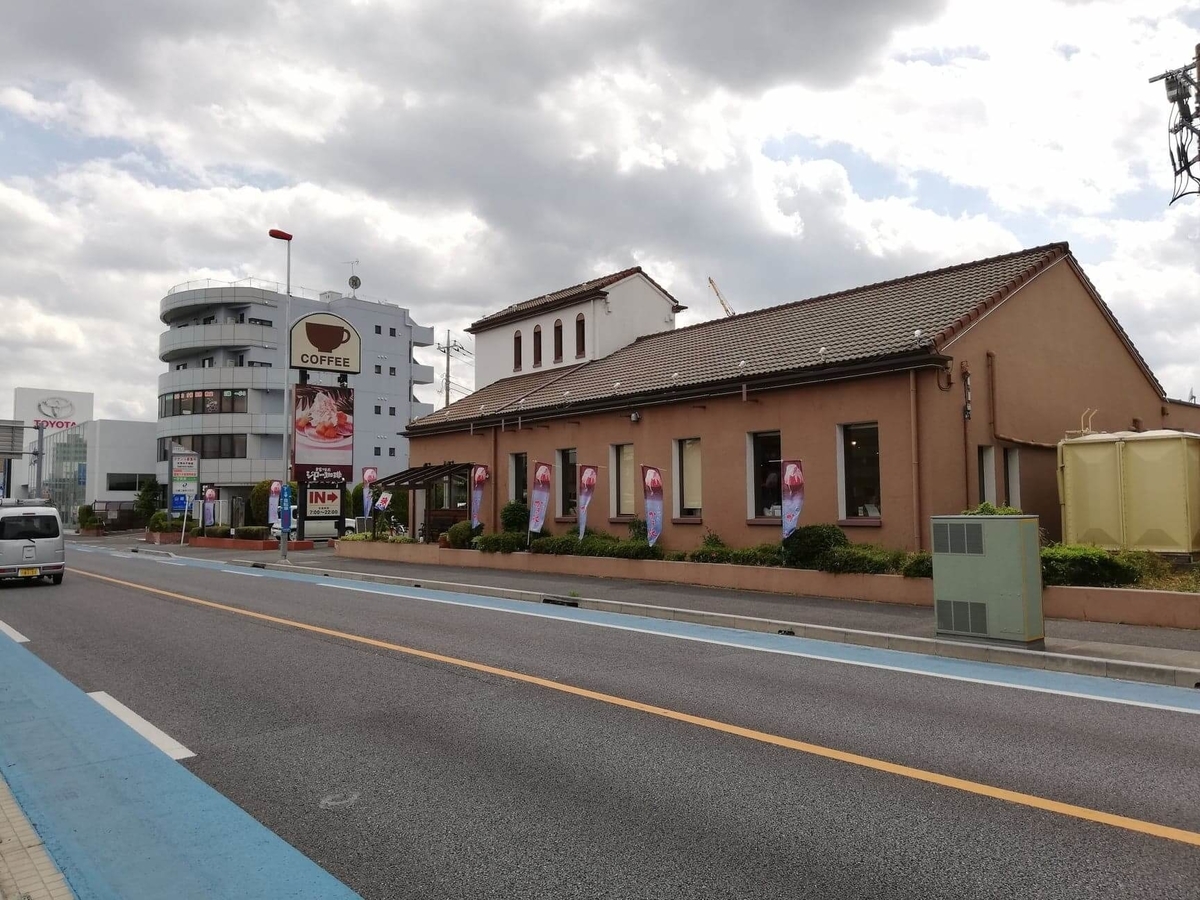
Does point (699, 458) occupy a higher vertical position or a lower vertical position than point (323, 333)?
lower

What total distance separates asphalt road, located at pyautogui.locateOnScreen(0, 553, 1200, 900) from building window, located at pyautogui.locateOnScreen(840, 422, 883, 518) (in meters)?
8.02

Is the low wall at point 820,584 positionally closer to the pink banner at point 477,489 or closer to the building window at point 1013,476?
the pink banner at point 477,489

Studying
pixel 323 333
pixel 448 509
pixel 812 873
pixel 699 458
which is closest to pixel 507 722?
pixel 812 873

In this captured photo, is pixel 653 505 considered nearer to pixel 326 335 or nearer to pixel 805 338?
pixel 805 338

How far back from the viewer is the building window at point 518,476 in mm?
26984

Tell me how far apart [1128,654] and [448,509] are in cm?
2378

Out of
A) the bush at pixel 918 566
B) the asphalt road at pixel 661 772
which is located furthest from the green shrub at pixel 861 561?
the asphalt road at pixel 661 772

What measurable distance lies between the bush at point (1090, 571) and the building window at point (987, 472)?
502 cm

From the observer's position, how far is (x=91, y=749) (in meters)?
6.55

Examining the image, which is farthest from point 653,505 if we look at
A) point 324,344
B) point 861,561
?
point 324,344

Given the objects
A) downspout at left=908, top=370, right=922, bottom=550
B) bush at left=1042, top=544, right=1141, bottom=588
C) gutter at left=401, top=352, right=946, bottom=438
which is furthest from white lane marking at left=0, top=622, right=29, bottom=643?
bush at left=1042, top=544, right=1141, bottom=588

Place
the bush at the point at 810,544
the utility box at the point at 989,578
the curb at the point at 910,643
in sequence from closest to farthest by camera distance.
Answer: the curb at the point at 910,643
the utility box at the point at 989,578
the bush at the point at 810,544

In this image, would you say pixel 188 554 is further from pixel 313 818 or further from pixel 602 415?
pixel 313 818

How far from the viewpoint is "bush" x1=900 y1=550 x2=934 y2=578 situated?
13.9 metres
